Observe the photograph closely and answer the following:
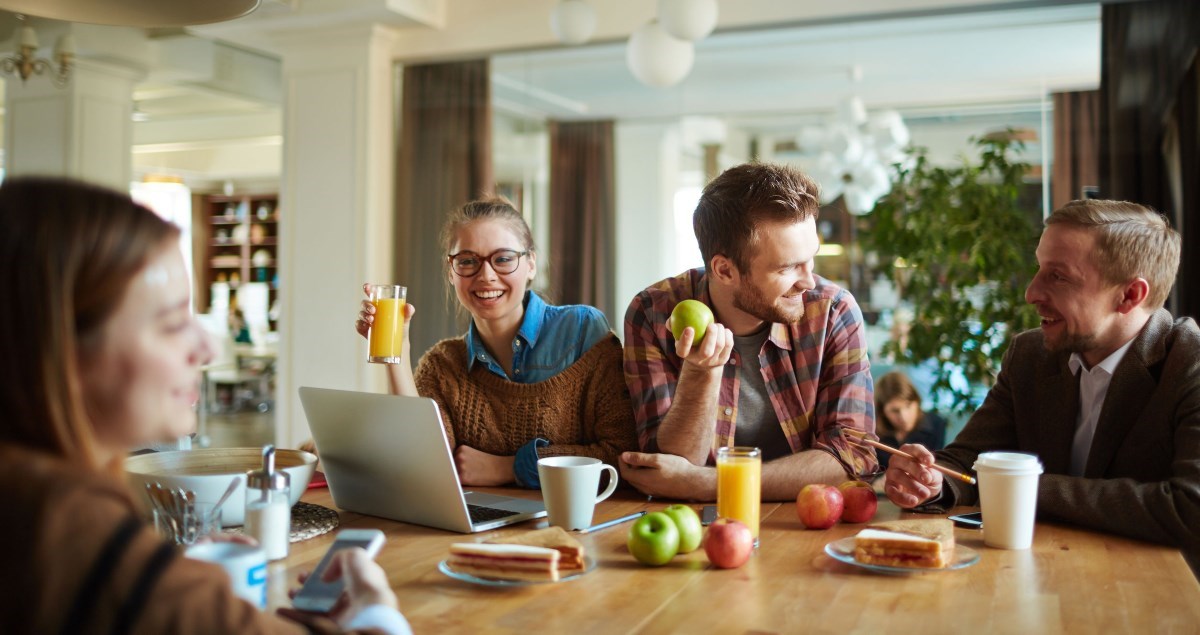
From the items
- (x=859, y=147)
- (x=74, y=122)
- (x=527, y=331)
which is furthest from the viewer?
(x=74, y=122)

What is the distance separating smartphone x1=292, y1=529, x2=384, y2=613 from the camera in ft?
3.50

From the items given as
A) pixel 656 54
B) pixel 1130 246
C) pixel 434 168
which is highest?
pixel 656 54

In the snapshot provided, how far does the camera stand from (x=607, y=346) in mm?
2158

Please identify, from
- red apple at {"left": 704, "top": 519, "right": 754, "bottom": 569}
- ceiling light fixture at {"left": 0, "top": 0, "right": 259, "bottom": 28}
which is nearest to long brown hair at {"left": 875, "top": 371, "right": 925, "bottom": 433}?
red apple at {"left": 704, "top": 519, "right": 754, "bottom": 569}

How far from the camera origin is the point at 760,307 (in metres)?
1.98

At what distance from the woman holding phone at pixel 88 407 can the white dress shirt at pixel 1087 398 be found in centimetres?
155

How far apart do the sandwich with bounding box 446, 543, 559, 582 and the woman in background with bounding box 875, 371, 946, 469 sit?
2.66 m

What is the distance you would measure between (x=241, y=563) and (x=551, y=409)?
3.46ft

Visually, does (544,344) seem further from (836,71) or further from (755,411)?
(836,71)

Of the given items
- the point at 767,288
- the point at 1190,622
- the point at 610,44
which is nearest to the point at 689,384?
the point at 767,288

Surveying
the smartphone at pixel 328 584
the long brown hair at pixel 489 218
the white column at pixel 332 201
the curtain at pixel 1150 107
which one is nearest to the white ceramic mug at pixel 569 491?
the smartphone at pixel 328 584

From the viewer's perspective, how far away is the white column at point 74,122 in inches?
239

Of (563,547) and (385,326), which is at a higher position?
(385,326)

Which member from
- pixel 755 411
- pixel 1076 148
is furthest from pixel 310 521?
pixel 1076 148
